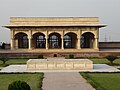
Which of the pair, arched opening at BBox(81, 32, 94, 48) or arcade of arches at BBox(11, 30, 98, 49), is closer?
arcade of arches at BBox(11, 30, 98, 49)

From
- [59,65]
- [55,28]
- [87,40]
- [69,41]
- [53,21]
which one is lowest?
[59,65]

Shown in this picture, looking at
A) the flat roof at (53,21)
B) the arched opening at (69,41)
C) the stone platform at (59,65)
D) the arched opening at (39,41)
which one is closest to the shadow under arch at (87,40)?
the arched opening at (69,41)

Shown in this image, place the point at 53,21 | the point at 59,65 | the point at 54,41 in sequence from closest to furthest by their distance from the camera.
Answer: the point at 59,65, the point at 53,21, the point at 54,41

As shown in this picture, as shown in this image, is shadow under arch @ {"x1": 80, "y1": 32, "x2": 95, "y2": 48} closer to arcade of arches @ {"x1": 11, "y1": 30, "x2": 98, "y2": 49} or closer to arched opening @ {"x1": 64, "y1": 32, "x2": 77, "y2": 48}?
arcade of arches @ {"x1": 11, "y1": 30, "x2": 98, "y2": 49}

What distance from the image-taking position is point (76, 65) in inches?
720

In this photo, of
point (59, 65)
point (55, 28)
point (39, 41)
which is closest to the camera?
point (59, 65)

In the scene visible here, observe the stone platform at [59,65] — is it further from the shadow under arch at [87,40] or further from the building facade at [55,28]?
the shadow under arch at [87,40]

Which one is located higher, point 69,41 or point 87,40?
point 87,40

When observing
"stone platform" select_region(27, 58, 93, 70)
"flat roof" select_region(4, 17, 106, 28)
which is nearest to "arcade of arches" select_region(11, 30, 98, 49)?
"flat roof" select_region(4, 17, 106, 28)

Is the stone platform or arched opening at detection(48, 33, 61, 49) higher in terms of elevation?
arched opening at detection(48, 33, 61, 49)

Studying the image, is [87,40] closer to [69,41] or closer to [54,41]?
[69,41]

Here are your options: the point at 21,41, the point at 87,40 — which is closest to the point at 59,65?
the point at 87,40

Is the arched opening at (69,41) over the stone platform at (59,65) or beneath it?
over

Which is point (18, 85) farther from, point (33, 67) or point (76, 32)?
point (76, 32)
